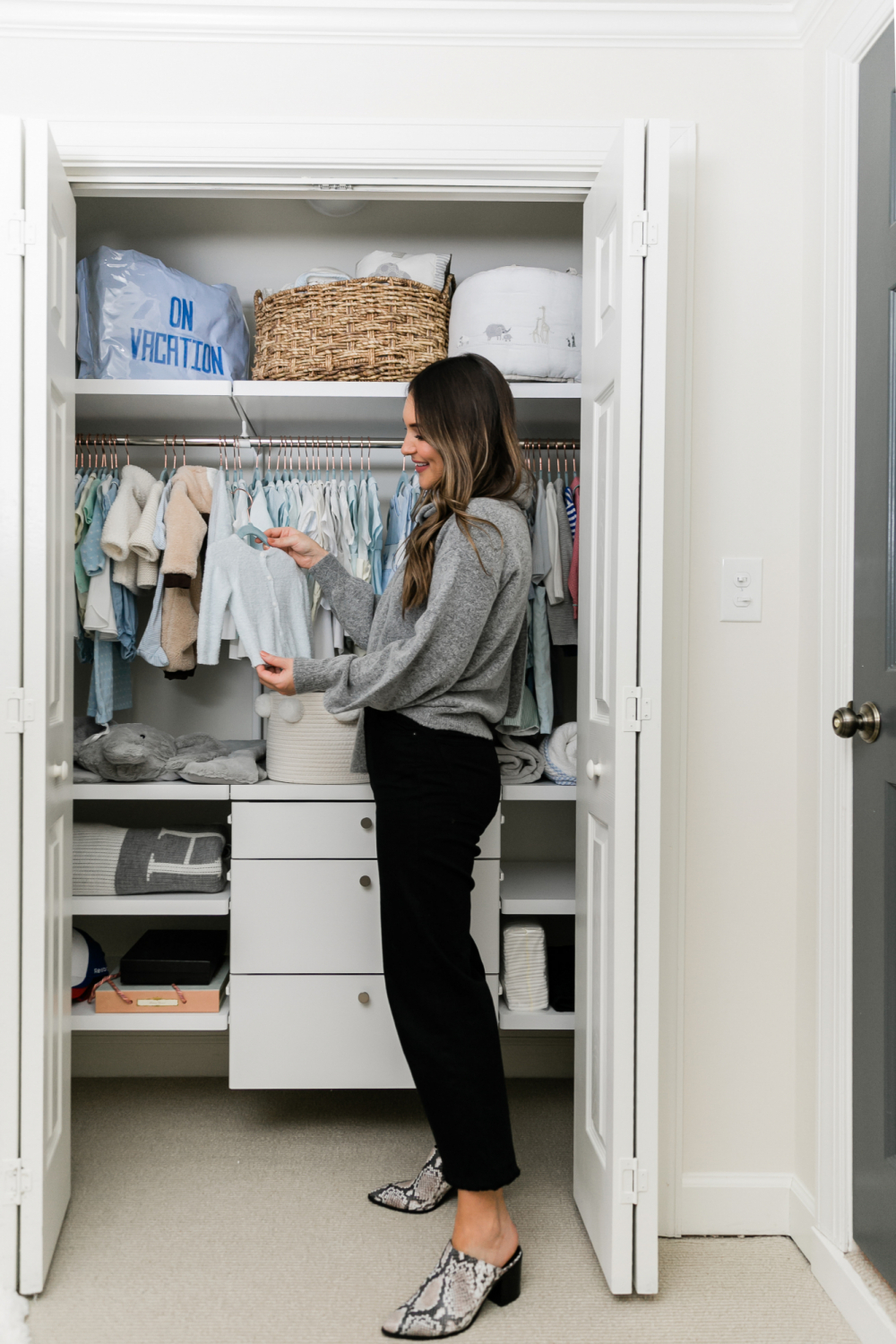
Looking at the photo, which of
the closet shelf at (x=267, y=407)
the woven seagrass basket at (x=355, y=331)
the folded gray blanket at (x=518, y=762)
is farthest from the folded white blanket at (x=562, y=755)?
the woven seagrass basket at (x=355, y=331)

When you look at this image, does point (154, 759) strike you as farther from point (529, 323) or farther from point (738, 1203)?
point (738, 1203)

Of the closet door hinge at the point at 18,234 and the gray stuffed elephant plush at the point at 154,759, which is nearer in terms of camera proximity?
the closet door hinge at the point at 18,234

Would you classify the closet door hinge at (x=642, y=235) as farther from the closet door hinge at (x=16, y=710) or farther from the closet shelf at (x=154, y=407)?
the closet door hinge at (x=16, y=710)

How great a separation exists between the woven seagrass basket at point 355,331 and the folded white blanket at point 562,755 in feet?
2.95

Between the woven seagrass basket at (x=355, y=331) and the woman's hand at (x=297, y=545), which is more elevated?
the woven seagrass basket at (x=355, y=331)

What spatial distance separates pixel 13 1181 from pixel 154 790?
814 mm

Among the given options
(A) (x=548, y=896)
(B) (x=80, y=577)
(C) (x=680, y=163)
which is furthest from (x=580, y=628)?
(B) (x=80, y=577)

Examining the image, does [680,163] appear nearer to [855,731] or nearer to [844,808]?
[855,731]

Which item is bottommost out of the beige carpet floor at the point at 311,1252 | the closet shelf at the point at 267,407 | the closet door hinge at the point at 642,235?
the beige carpet floor at the point at 311,1252

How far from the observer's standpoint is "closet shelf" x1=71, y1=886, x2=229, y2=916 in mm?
2141

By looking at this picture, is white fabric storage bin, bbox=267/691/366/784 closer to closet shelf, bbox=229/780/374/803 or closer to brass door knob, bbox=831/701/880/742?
closet shelf, bbox=229/780/374/803

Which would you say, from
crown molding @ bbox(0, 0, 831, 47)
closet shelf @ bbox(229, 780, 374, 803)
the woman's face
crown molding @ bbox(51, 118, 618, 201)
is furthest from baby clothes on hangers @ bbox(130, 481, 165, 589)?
crown molding @ bbox(0, 0, 831, 47)

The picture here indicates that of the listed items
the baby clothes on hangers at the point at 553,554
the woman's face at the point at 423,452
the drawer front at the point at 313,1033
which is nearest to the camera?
the woman's face at the point at 423,452

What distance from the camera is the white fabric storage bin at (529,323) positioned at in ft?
6.93
